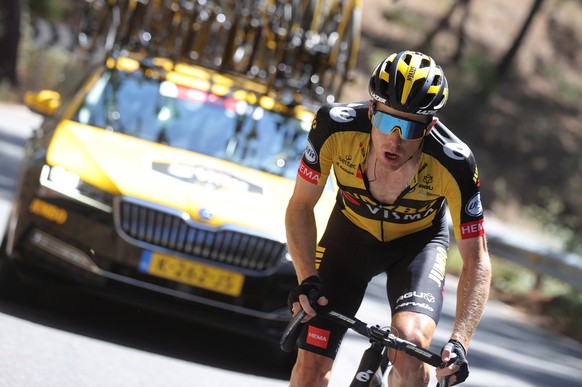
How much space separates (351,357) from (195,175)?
2218 millimetres

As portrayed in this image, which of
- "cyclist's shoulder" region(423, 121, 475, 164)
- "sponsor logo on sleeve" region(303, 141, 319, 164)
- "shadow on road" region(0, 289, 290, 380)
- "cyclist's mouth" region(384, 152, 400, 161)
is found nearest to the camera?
"cyclist's mouth" region(384, 152, 400, 161)

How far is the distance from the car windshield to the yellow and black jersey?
313 cm

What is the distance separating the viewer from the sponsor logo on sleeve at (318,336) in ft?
16.4

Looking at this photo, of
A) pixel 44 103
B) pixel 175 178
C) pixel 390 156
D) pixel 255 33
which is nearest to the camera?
pixel 390 156

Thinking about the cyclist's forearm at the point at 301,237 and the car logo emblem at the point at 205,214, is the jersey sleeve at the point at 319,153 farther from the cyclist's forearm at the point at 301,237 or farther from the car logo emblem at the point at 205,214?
the car logo emblem at the point at 205,214

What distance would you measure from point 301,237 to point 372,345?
0.66 m

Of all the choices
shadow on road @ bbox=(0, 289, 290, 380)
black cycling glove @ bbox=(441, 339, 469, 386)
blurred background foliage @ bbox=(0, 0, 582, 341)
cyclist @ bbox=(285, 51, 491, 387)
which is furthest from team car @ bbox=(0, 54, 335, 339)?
blurred background foliage @ bbox=(0, 0, 582, 341)

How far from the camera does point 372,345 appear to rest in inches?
184

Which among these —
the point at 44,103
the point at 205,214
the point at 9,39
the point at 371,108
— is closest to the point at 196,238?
the point at 205,214

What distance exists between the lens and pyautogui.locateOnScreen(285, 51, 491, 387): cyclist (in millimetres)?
4719

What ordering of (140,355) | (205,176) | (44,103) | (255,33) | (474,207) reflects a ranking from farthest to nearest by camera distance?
(255,33)
(44,103)
(205,176)
(140,355)
(474,207)

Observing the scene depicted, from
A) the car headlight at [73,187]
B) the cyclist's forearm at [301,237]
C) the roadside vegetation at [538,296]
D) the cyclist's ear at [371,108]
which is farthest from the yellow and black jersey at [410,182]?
the roadside vegetation at [538,296]

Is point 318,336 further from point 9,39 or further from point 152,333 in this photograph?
point 9,39

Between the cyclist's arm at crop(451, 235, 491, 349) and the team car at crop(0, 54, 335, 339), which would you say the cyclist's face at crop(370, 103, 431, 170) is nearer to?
the cyclist's arm at crop(451, 235, 491, 349)
